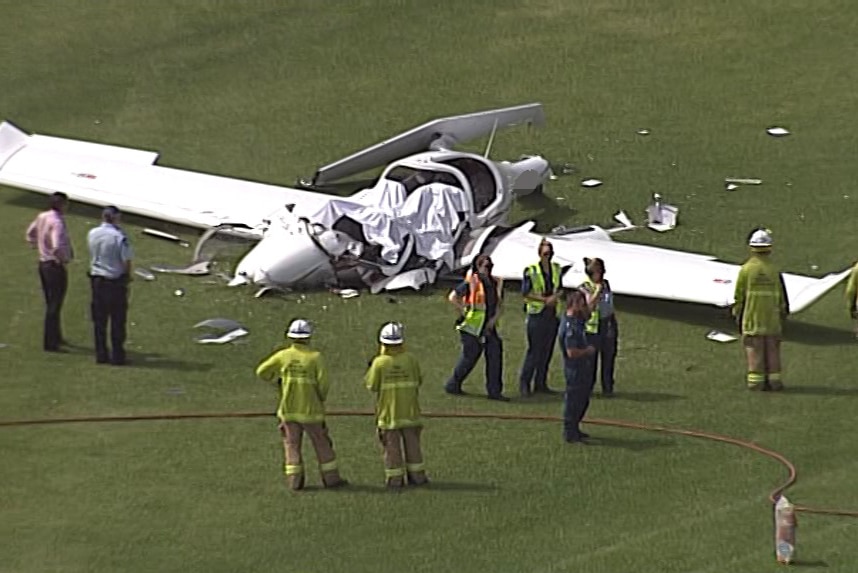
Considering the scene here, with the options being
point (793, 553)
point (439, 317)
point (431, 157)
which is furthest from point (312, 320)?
point (793, 553)

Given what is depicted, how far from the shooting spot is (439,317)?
23.9 m

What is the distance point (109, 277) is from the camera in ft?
71.4

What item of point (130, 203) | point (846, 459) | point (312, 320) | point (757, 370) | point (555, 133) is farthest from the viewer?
point (555, 133)

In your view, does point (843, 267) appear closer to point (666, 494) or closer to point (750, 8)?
point (666, 494)

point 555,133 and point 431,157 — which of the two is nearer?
point 431,157

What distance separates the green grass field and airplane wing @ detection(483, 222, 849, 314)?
35cm

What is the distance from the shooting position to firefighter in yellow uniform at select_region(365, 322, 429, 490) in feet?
59.6

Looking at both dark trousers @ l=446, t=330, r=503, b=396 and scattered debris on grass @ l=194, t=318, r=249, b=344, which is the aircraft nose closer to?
scattered debris on grass @ l=194, t=318, r=249, b=344

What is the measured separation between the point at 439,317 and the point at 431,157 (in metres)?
3.22

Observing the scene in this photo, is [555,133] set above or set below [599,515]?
above

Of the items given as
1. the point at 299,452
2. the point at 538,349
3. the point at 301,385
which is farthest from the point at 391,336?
the point at 538,349

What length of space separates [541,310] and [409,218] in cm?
455

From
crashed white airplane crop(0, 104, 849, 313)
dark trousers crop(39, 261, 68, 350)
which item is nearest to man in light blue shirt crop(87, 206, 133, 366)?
dark trousers crop(39, 261, 68, 350)

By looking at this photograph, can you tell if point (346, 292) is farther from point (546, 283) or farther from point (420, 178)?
point (546, 283)
